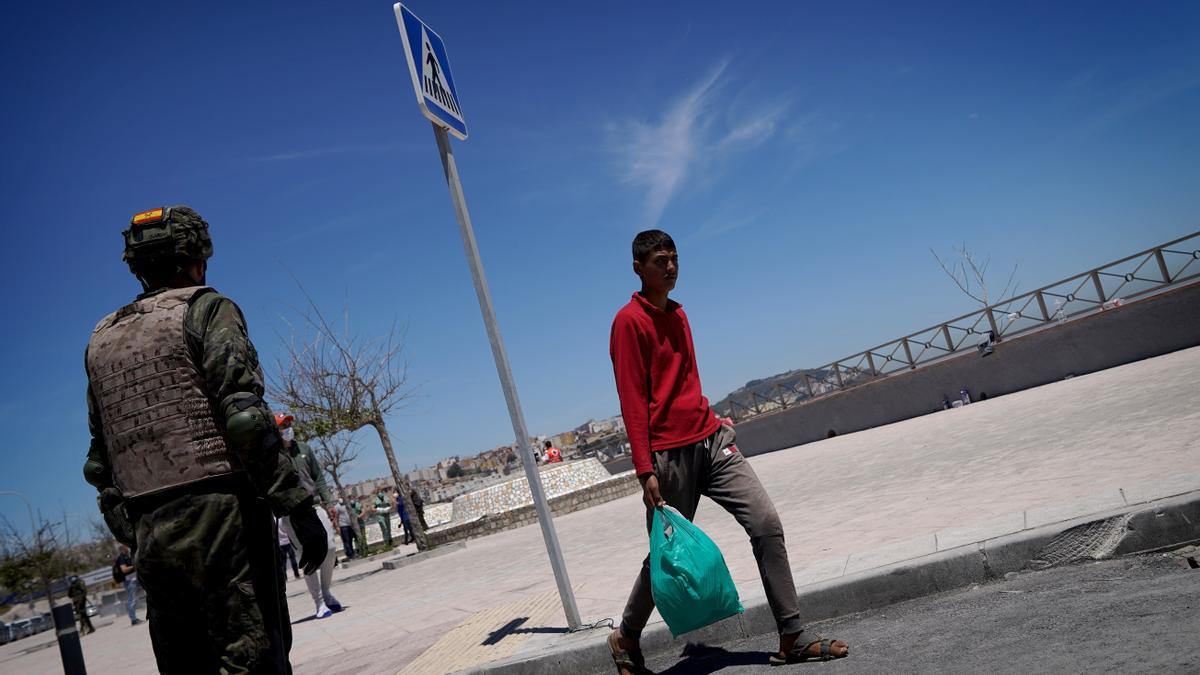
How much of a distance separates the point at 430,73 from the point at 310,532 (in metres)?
3.48

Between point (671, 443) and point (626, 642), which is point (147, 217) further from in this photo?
point (626, 642)

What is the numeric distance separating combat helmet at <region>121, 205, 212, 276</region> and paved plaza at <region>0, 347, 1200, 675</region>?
312 cm

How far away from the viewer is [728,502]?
12.5 ft

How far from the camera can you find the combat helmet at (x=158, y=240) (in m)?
2.85

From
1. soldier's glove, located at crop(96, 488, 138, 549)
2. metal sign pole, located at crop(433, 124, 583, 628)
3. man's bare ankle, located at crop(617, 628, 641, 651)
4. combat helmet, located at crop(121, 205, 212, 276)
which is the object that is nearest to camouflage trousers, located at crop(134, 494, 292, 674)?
soldier's glove, located at crop(96, 488, 138, 549)

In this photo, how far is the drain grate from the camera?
3.79 metres

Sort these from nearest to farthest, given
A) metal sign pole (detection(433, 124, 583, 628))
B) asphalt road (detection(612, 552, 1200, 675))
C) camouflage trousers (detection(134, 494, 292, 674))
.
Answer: camouflage trousers (detection(134, 494, 292, 674)) → asphalt road (detection(612, 552, 1200, 675)) → metal sign pole (detection(433, 124, 583, 628))

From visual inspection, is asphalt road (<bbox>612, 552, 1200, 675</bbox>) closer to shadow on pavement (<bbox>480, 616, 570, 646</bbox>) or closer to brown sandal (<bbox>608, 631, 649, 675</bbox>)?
brown sandal (<bbox>608, 631, 649, 675</bbox>)

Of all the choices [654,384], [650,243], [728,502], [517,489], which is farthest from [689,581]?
[517,489]

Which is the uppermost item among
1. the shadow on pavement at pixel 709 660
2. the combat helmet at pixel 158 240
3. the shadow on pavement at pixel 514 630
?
the combat helmet at pixel 158 240

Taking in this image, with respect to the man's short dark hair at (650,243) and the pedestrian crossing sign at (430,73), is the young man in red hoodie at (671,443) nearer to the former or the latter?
the man's short dark hair at (650,243)

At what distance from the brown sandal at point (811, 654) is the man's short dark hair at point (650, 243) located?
6.20ft

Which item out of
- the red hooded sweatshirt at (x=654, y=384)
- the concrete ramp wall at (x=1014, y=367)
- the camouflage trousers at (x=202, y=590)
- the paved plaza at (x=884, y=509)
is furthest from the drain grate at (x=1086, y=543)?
the concrete ramp wall at (x=1014, y=367)

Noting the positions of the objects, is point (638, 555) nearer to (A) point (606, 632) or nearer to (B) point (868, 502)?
(B) point (868, 502)
